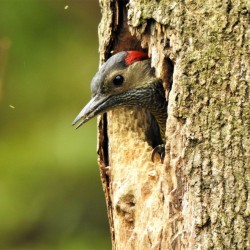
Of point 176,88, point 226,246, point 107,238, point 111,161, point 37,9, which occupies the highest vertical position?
point 37,9

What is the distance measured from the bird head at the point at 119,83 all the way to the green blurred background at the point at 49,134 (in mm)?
2533

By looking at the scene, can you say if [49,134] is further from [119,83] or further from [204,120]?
[204,120]

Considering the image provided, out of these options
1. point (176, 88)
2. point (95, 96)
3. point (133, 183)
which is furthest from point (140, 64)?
point (176, 88)

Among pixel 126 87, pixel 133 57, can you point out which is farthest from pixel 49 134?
pixel 133 57

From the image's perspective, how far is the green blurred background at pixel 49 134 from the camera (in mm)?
8508

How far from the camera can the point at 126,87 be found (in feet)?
19.1

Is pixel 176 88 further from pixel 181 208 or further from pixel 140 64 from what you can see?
pixel 140 64

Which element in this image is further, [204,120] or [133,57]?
[133,57]

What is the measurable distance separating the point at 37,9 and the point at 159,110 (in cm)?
314

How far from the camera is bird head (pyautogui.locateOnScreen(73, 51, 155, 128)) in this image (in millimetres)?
5555

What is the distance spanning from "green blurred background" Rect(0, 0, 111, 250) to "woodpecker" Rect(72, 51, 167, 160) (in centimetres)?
248

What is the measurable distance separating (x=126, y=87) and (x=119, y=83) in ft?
0.21

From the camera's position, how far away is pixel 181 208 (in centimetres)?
450

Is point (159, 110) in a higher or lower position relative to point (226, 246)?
higher
